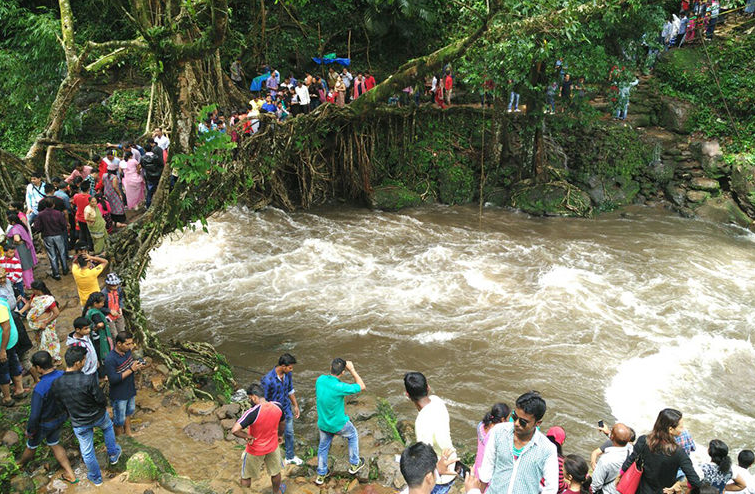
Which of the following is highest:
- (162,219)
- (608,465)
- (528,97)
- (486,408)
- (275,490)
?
(528,97)

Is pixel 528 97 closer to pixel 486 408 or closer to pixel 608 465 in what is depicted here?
pixel 486 408

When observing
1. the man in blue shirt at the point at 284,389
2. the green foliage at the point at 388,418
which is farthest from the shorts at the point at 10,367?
the green foliage at the point at 388,418

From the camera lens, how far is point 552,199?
52.5ft

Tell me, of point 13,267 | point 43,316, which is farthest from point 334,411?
Answer: point 13,267

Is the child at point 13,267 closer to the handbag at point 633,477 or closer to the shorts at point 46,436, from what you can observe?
the shorts at point 46,436

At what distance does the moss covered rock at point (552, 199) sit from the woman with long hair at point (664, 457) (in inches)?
463

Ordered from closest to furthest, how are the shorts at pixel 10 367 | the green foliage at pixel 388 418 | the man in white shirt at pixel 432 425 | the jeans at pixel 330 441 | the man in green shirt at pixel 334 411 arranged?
the man in white shirt at pixel 432 425 → the man in green shirt at pixel 334 411 → the jeans at pixel 330 441 → the shorts at pixel 10 367 → the green foliage at pixel 388 418

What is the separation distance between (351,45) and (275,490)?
16266 millimetres

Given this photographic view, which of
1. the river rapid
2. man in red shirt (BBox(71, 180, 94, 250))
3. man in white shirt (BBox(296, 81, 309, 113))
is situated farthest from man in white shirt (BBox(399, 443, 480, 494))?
man in white shirt (BBox(296, 81, 309, 113))

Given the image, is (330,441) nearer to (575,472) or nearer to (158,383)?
(575,472)

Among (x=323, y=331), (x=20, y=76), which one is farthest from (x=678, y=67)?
(x=20, y=76)

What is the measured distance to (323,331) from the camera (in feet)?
32.4

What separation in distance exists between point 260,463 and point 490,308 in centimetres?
638

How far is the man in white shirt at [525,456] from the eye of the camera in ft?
11.8
